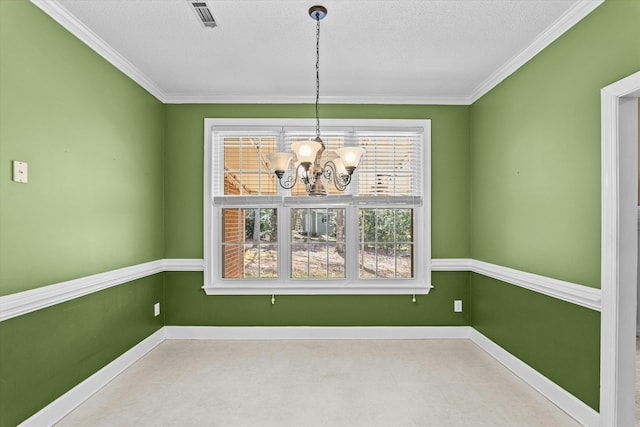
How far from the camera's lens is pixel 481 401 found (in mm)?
2664

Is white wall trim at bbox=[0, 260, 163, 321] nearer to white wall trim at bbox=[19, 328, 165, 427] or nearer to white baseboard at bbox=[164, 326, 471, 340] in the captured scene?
white wall trim at bbox=[19, 328, 165, 427]

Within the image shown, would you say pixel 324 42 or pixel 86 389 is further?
pixel 324 42

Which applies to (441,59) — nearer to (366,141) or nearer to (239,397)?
(366,141)

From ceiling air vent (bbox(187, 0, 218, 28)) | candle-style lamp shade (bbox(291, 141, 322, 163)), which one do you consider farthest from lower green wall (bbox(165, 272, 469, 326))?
ceiling air vent (bbox(187, 0, 218, 28))

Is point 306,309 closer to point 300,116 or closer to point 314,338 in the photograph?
point 314,338

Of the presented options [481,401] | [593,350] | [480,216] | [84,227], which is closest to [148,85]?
[84,227]

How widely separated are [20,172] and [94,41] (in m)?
1.26

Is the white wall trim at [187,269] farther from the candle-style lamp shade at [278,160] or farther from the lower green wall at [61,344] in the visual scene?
the candle-style lamp shade at [278,160]

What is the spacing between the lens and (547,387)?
8.87 ft

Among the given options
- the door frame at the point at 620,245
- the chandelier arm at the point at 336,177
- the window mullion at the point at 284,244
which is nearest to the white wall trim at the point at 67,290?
the window mullion at the point at 284,244

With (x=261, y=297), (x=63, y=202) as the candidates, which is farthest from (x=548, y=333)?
(x=63, y=202)

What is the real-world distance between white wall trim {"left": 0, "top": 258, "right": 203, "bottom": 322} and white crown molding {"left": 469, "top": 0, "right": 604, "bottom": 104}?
12.6 feet

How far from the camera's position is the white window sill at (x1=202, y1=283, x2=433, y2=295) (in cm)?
400

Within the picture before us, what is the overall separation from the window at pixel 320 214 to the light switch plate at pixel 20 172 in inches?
76.7
